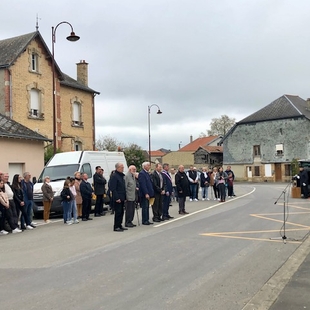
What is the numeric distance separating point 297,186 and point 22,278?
1866cm

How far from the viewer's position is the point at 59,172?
58.5ft

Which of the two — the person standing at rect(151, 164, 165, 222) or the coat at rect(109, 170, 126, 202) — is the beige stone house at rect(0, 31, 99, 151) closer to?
the person standing at rect(151, 164, 165, 222)

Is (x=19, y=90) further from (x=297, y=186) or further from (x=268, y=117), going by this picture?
(x=268, y=117)

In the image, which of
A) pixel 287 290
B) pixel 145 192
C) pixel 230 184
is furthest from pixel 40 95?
pixel 287 290

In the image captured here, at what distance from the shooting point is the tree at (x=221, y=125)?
92688 millimetres

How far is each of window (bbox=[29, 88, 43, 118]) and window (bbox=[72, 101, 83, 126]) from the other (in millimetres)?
4583

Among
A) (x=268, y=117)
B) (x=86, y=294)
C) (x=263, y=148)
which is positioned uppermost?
(x=268, y=117)

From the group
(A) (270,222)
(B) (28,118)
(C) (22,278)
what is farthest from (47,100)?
(C) (22,278)

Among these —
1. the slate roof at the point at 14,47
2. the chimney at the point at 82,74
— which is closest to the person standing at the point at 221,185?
the slate roof at the point at 14,47

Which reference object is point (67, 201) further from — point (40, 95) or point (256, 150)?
point (256, 150)

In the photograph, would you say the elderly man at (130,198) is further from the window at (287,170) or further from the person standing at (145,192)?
the window at (287,170)

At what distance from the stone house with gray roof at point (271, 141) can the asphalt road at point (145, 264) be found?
45.6 metres

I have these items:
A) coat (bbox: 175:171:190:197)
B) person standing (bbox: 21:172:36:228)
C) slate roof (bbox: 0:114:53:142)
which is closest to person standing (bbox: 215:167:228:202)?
coat (bbox: 175:171:190:197)

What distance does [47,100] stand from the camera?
3259 centimetres
